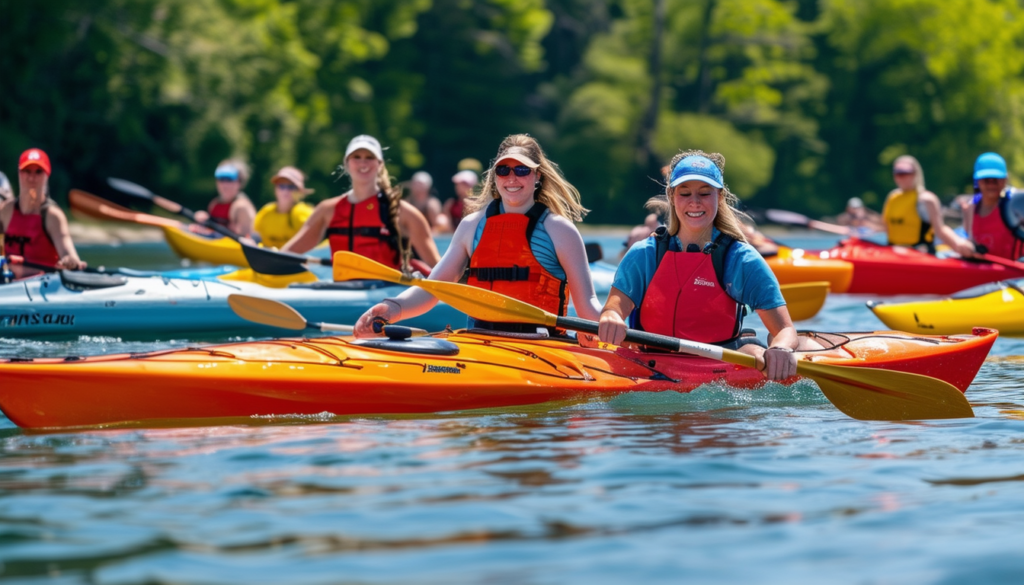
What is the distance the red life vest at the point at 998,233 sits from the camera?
1014 centimetres

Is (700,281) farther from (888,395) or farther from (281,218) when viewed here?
(281,218)

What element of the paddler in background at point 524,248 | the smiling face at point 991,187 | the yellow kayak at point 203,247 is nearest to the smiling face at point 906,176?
the smiling face at point 991,187

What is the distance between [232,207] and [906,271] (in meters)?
6.49

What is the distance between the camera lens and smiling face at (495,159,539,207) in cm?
533

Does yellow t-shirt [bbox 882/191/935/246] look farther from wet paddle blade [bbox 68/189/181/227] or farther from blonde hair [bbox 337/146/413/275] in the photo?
wet paddle blade [bbox 68/189/181/227]

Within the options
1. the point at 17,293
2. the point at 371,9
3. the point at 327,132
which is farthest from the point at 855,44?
the point at 17,293

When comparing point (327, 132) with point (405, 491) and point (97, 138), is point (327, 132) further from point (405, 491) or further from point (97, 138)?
point (405, 491)

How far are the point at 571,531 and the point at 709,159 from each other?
2.09m

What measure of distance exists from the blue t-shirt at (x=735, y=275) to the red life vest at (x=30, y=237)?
186 inches

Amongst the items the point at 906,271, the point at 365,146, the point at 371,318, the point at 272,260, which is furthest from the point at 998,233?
the point at 371,318

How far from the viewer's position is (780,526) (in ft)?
11.5

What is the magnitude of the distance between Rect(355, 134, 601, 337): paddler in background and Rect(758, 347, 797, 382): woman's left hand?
2.62 ft

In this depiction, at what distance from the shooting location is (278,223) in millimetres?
12117

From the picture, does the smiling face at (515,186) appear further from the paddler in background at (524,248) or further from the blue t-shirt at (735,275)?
the blue t-shirt at (735,275)
